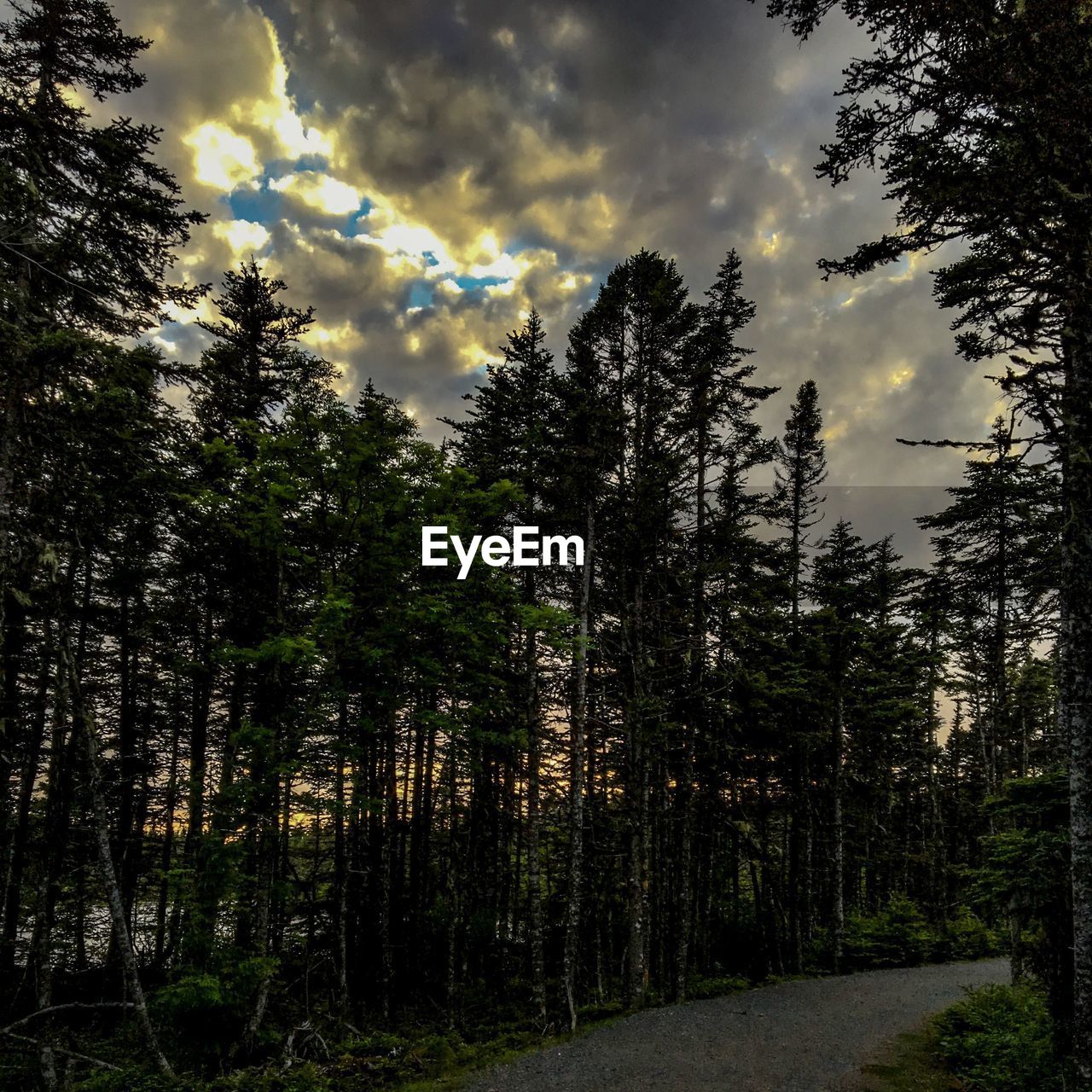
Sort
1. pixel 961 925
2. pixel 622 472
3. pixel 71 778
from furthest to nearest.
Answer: pixel 961 925
pixel 622 472
pixel 71 778

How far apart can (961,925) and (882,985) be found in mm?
11040

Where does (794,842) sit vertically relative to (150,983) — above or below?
above

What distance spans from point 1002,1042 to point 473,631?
11.5 m

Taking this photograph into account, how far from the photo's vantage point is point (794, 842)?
20906 millimetres

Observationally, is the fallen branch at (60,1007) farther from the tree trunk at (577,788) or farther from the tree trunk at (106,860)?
the tree trunk at (577,788)

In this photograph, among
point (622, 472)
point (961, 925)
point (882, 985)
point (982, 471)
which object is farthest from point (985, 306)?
point (961, 925)

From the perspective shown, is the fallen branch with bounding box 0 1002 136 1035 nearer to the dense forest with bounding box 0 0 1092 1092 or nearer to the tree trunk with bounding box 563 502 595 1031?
the dense forest with bounding box 0 0 1092 1092

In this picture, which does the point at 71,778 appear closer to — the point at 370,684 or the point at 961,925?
the point at 370,684

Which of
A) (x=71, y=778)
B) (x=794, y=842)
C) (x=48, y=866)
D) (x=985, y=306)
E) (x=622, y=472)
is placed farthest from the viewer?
(x=794, y=842)

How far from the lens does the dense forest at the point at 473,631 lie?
23.3 ft

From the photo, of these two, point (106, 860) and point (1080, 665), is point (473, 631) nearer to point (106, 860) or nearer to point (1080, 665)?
point (106, 860)

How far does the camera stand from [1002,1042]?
8.46 meters

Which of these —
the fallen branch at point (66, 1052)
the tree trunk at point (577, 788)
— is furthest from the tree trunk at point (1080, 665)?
the fallen branch at point (66, 1052)

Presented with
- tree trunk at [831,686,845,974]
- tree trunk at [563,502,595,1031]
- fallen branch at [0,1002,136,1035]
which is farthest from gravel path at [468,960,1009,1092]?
fallen branch at [0,1002,136,1035]
